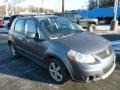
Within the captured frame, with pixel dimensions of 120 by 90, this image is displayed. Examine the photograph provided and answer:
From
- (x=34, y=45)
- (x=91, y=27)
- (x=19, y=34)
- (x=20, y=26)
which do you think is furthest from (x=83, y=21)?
(x=34, y=45)

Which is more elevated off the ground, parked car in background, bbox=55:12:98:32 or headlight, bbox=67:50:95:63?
parked car in background, bbox=55:12:98:32

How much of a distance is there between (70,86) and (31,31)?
6.76 ft

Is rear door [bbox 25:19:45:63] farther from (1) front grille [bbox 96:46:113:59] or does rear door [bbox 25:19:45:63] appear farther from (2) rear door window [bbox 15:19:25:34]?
(1) front grille [bbox 96:46:113:59]

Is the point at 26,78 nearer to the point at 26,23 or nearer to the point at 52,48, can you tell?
the point at 52,48

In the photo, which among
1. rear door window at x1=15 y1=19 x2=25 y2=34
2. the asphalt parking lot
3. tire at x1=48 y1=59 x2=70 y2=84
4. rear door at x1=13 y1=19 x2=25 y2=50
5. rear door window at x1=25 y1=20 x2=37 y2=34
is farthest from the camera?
rear door window at x1=15 y1=19 x2=25 y2=34

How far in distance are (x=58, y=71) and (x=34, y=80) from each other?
0.85 metres

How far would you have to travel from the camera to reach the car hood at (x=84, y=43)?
4488 millimetres

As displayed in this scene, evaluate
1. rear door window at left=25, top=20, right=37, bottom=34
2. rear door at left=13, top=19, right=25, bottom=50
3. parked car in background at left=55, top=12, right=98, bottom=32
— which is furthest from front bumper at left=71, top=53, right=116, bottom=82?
parked car in background at left=55, top=12, right=98, bottom=32

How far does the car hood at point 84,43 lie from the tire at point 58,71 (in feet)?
1.69

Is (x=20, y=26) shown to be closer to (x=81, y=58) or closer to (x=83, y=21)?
(x=81, y=58)

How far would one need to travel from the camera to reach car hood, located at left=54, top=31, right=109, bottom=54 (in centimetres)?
449

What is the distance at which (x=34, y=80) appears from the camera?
17.6 feet

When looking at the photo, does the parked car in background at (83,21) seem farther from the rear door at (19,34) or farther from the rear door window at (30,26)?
the rear door window at (30,26)

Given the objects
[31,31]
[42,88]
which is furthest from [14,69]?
[42,88]
